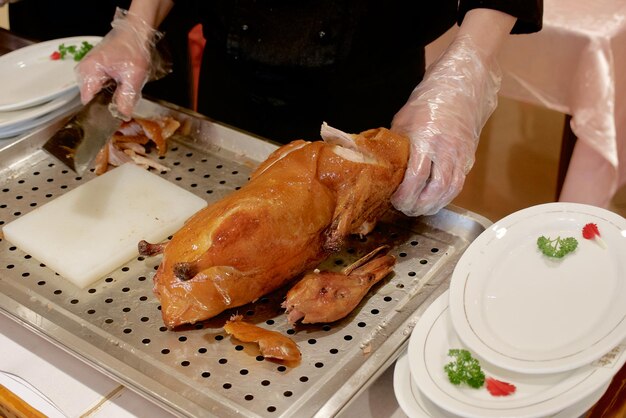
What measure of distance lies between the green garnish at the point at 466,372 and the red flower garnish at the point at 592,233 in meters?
0.31

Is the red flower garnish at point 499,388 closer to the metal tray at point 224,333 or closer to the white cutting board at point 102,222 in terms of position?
the metal tray at point 224,333

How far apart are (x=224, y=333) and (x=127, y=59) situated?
76 centimetres

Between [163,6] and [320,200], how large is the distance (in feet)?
2.66

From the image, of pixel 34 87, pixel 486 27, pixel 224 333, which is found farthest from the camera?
pixel 34 87

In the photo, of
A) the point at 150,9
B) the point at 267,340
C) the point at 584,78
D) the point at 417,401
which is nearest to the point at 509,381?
the point at 417,401

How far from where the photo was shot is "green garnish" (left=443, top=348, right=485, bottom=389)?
1062 mm

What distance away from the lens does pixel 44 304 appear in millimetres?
1366

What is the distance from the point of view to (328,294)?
1.27 m

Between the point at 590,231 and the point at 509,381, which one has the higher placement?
the point at 590,231

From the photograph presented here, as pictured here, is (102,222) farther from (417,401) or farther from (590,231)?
(590,231)

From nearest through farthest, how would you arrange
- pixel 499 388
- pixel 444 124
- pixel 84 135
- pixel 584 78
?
pixel 499 388 < pixel 444 124 < pixel 84 135 < pixel 584 78

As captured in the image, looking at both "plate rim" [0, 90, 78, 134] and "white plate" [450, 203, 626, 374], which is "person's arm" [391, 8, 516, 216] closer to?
"white plate" [450, 203, 626, 374]

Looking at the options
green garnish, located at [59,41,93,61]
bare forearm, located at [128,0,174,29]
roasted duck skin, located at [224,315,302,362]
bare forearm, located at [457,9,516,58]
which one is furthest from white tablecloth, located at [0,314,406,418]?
green garnish, located at [59,41,93,61]

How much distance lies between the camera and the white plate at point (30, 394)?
3.99 feet
